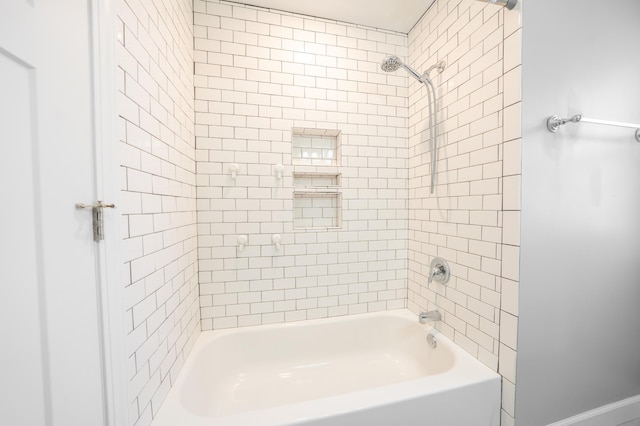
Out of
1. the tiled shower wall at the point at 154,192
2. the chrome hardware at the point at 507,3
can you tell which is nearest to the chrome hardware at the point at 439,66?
the chrome hardware at the point at 507,3

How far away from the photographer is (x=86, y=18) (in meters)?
0.62

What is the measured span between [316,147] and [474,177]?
107 cm

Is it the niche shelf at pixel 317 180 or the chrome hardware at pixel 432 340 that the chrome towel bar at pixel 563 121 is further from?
the chrome hardware at pixel 432 340

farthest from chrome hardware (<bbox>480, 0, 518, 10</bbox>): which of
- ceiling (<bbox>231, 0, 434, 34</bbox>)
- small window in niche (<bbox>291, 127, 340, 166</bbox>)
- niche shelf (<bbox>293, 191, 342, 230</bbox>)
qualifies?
niche shelf (<bbox>293, 191, 342, 230</bbox>)

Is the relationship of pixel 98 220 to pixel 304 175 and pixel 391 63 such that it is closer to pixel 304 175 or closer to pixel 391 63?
pixel 304 175

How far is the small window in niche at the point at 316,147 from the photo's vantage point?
1698mm

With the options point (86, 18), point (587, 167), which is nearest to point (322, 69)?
point (86, 18)

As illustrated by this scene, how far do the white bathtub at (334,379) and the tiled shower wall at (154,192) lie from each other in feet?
0.74

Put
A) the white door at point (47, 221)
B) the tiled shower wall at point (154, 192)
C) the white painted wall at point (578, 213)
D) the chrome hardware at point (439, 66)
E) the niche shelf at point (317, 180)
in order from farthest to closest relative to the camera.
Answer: the niche shelf at point (317, 180) → the chrome hardware at point (439, 66) → the white painted wall at point (578, 213) → the tiled shower wall at point (154, 192) → the white door at point (47, 221)

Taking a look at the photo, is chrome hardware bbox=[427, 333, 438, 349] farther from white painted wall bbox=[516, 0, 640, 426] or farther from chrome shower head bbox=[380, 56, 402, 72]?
chrome shower head bbox=[380, 56, 402, 72]

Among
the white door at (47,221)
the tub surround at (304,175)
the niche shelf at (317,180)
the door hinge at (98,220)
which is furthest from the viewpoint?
the niche shelf at (317,180)

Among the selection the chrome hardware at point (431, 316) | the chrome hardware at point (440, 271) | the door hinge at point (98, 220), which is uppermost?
the door hinge at point (98, 220)

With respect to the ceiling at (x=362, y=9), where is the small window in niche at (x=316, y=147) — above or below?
below

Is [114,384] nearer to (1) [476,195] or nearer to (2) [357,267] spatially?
(2) [357,267]
